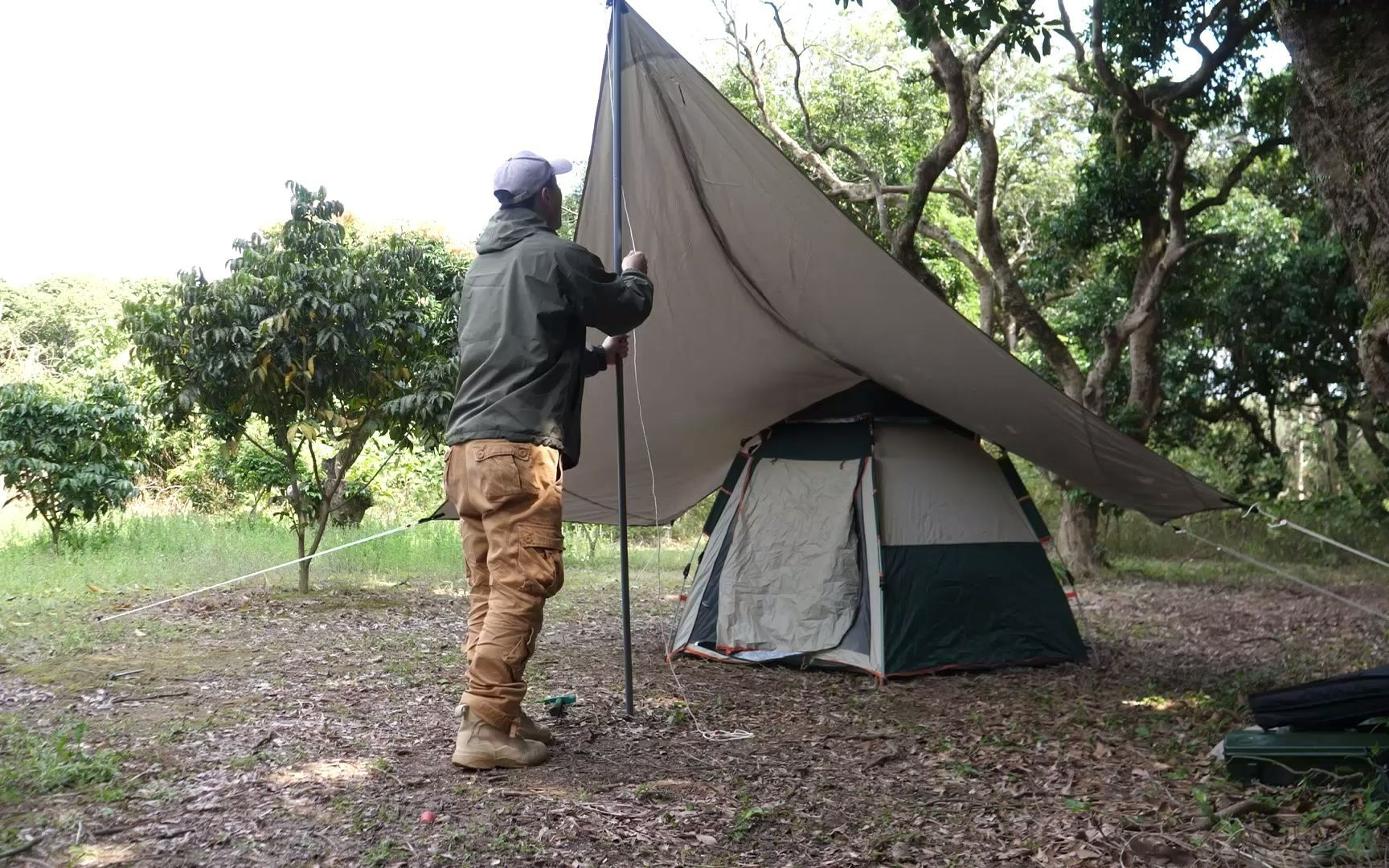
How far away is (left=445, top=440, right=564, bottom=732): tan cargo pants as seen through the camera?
114 inches

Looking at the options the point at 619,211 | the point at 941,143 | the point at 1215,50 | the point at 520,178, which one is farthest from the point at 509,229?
the point at 1215,50

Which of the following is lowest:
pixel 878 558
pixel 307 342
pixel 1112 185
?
pixel 878 558

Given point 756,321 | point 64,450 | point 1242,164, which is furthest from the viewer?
point 1242,164

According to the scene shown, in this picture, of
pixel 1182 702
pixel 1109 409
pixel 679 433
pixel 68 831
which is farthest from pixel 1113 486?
pixel 1109 409

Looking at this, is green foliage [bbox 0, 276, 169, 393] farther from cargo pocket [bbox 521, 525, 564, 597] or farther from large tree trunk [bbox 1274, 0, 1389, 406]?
large tree trunk [bbox 1274, 0, 1389, 406]

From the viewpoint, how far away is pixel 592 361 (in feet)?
10.8

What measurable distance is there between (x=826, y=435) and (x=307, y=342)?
3321 millimetres

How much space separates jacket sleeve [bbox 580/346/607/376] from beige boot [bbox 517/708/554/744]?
107 centimetres

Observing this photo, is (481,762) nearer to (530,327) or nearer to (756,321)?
(530,327)

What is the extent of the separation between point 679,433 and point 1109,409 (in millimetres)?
6140

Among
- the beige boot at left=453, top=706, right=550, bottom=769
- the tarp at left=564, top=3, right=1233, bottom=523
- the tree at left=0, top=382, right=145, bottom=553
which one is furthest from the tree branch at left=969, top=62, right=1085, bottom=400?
Answer: the tree at left=0, top=382, right=145, bottom=553

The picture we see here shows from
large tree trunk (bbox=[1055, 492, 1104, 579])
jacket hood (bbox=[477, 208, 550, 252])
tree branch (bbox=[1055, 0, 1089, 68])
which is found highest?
tree branch (bbox=[1055, 0, 1089, 68])

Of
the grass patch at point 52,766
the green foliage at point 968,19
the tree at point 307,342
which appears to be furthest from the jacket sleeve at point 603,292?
the tree at point 307,342

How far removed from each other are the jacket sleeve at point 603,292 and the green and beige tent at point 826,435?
0.76 m
